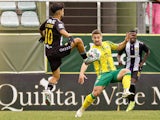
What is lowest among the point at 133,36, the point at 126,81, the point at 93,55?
the point at 126,81

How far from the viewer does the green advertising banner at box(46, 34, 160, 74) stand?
19.2 metres

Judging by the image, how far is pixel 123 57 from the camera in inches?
766

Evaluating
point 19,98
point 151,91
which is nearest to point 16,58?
point 19,98

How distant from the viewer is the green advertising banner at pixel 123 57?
19203mm

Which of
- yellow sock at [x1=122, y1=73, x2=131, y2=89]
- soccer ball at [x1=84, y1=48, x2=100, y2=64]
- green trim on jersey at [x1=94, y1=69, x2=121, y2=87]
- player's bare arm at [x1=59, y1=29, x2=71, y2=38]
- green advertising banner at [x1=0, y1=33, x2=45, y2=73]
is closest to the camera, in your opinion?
player's bare arm at [x1=59, y1=29, x2=71, y2=38]

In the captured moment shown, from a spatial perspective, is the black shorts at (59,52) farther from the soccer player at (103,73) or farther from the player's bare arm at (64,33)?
the soccer player at (103,73)

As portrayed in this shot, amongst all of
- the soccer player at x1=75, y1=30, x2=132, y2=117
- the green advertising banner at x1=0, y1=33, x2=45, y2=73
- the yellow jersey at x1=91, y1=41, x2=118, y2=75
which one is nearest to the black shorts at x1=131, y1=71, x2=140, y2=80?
the green advertising banner at x1=0, y1=33, x2=45, y2=73

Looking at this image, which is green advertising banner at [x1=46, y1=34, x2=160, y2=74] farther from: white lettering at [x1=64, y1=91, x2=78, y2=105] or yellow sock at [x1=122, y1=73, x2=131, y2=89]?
yellow sock at [x1=122, y1=73, x2=131, y2=89]

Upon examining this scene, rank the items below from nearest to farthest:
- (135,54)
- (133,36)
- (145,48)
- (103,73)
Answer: (103,73) → (133,36) → (145,48) → (135,54)

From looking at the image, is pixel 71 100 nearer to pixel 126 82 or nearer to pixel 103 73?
pixel 103 73

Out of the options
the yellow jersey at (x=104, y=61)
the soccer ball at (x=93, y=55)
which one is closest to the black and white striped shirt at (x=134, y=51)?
the yellow jersey at (x=104, y=61)

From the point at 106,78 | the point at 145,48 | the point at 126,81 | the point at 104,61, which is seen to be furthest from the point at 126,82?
the point at 145,48
